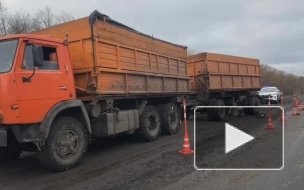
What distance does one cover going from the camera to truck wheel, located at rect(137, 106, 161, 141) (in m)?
8.82

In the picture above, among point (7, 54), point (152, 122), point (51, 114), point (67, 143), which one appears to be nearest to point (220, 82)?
point (152, 122)

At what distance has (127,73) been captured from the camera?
310 inches

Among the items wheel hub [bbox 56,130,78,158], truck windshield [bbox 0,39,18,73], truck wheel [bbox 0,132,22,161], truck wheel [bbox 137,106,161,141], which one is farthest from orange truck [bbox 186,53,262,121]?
truck windshield [bbox 0,39,18,73]

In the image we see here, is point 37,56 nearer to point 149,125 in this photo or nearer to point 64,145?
point 64,145

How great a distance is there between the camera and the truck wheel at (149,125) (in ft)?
28.9

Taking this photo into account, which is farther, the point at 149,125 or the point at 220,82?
the point at 220,82

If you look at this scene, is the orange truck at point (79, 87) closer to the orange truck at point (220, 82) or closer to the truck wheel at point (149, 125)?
the truck wheel at point (149, 125)

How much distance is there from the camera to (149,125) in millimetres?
9258

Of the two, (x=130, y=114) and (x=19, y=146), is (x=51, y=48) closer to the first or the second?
(x=19, y=146)

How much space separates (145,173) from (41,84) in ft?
8.70

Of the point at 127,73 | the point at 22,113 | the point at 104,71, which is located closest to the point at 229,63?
the point at 127,73

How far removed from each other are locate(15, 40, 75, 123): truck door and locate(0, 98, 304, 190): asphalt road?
4.00ft

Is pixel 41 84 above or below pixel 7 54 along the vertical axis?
below

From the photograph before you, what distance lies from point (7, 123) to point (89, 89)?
2.05 meters
